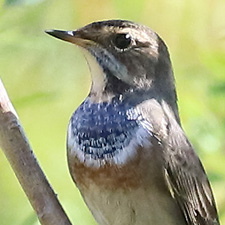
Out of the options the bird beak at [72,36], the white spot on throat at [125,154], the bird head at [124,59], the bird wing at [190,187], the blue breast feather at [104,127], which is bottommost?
the bird wing at [190,187]

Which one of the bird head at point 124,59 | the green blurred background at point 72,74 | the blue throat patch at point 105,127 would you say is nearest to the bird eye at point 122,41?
the bird head at point 124,59

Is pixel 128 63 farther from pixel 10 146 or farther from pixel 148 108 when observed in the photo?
pixel 10 146

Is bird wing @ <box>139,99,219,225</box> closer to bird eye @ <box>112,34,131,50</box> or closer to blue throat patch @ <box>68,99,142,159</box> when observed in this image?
blue throat patch @ <box>68,99,142,159</box>

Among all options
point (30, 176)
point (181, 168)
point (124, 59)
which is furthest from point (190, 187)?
point (30, 176)

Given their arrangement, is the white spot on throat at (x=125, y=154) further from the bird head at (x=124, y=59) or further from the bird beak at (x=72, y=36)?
the bird beak at (x=72, y=36)

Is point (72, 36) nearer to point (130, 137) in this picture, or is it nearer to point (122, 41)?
point (122, 41)

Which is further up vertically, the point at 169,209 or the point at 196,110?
the point at 196,110

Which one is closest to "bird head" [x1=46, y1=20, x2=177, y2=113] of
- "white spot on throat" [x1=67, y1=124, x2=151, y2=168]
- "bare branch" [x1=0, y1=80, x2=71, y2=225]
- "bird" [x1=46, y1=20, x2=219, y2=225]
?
"bird" [x1=46, y1=20, x2=219, y2=225]

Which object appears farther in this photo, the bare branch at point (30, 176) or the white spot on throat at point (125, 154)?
the white spot on throat at point (125, 154)

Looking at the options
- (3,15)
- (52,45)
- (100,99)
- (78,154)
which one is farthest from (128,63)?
(52,45)
